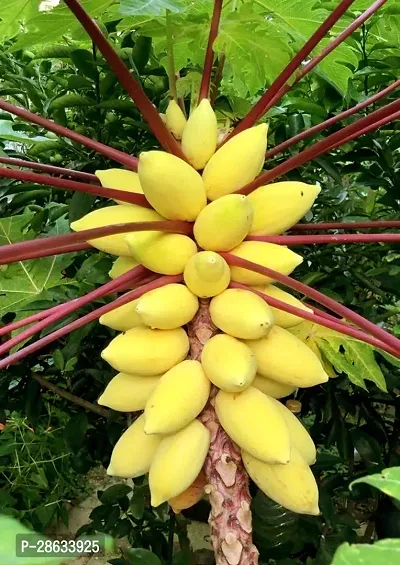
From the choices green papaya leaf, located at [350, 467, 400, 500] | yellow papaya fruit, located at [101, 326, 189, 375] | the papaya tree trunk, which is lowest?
the papaya tree trunk

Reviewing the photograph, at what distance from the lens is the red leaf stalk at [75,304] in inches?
23.6

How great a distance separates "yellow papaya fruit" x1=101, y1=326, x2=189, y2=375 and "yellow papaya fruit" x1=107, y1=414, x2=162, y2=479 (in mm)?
59

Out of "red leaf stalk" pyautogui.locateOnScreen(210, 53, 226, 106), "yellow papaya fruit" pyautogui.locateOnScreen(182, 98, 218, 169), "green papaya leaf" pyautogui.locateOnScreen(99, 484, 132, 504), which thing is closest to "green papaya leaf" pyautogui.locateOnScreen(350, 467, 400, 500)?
"yellow papaya fruit" pyautogui.locateOnScreen(182, 98, 218, 169)

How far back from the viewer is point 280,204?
677 mm

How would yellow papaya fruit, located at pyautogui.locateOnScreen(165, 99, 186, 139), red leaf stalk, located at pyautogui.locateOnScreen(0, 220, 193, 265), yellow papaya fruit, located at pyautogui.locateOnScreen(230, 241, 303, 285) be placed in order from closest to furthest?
1. red leaf stalk, located at pyautogui.locateOnScreen(0, 220, 193, 265)
2. yellow papaya fruit, located at pyautogui.locateOnScreen(230, 241, 303, 285)
3. yellow papaya fruit, located at pyautogui.locateOnScreen(165, 99, 186, 139)

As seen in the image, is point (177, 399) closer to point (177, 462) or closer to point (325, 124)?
point (177, 462)

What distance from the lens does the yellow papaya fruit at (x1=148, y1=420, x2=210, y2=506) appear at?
624mm

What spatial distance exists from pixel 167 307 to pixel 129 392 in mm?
115

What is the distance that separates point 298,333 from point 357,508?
0.87 m

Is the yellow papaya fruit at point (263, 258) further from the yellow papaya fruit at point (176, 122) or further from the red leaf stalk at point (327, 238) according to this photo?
the yellow papaya fruit at point (176, 122)

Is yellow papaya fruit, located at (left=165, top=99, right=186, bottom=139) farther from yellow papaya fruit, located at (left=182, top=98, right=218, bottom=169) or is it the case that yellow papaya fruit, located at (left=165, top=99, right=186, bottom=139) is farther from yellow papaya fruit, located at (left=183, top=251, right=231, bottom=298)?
yellow papaya fruit, located at (left=183, top=251, right=231, bottom=298)


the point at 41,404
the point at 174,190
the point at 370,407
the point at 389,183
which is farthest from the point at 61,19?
the point at 370,407

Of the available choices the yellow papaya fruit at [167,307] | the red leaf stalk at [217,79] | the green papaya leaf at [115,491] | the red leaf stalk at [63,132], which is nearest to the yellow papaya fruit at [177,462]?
the yellow papaya fruit at [167,307]

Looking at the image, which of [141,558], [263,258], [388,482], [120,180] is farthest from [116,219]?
[141,558]
